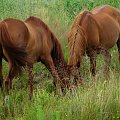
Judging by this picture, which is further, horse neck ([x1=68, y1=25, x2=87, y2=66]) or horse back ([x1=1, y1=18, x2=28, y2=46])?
horse neck ([x1=68, y1=25, x2=87, y2=66])

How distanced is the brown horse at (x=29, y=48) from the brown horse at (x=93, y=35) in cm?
37

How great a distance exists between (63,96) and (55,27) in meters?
3.60

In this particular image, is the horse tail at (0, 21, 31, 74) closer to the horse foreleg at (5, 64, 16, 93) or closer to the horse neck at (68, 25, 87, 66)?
the horse foreleg at (5, 64, 16, 93)

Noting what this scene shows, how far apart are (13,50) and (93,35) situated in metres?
1.71

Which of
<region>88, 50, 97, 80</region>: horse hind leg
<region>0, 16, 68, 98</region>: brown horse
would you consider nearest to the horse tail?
<region>0, 16, 68, 98</region>: brown horse

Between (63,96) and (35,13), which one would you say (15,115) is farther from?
(35,13)

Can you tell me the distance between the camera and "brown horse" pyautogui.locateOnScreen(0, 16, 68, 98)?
19.5 feet

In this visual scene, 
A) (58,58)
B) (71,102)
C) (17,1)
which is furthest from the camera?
(17,1)

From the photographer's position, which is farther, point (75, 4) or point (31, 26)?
point (75, 4)

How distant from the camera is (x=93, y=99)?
5.02 m

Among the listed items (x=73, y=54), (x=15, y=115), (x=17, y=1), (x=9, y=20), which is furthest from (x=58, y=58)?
(x=17, y=1)

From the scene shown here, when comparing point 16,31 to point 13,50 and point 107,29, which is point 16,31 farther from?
point 107,29

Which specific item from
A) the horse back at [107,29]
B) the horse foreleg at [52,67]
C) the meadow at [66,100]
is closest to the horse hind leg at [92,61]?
the meadow at [66,100]

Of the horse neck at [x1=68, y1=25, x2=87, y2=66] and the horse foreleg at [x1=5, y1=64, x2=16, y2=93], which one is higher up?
the horse neck at [x1=68, y1=25, x2=87, y2=66]
